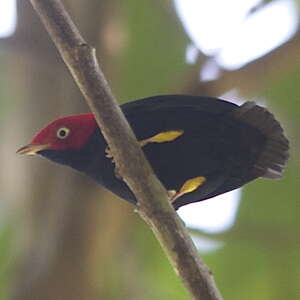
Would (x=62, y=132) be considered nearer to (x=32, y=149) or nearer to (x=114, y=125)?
(x=32, y=149)

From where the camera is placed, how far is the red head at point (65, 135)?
243cm

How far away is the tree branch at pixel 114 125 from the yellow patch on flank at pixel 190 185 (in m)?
0.36

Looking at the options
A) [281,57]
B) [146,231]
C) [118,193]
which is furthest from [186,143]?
[146,231]

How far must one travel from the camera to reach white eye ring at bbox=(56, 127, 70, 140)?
2.45 meters

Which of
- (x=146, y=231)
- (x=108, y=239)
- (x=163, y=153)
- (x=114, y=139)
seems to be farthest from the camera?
(x=146, y=231)

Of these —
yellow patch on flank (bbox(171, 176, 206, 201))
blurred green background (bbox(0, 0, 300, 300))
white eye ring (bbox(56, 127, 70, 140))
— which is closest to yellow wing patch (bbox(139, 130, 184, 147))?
yellow patch on flank (bbox(171, 176, 206, 201))

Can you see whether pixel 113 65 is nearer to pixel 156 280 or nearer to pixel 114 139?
pixel 156 280

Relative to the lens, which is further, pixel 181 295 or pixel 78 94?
pixel 181 295

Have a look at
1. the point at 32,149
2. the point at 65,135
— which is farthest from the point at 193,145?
the point at 32,149

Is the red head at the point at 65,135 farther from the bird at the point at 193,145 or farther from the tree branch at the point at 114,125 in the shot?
the tree branch at the point at 114,125

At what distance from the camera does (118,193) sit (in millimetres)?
2316

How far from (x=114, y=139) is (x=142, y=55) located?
1.90m

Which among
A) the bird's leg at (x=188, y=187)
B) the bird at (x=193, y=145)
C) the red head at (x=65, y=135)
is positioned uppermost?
the red head at (x=65, y=135)

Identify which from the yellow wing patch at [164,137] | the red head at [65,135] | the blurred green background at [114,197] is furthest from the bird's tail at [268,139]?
the blurred green background at [114,197]
